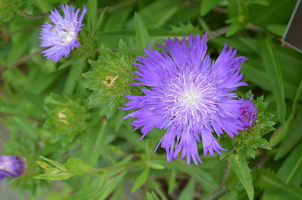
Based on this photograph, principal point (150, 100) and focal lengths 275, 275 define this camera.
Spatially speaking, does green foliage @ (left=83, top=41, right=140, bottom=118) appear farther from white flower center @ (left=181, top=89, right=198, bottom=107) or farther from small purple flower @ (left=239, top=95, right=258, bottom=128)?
small purple flower @ (left=239, top=95, right=258, bottom=128)

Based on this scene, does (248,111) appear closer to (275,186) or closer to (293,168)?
(275,186)

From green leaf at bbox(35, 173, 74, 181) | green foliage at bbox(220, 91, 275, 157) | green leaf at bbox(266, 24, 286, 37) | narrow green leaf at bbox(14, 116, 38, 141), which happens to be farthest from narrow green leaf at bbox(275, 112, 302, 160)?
narrow green leaf at bbox(14, 116, 38, 141)

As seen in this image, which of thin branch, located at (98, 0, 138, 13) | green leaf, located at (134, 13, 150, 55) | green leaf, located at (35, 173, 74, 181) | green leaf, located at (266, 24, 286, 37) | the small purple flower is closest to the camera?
the small purple flower

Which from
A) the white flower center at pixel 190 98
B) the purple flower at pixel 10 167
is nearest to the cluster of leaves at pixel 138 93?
the purple flower at pixel 10 167

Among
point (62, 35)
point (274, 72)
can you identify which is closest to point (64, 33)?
point (62, 35)

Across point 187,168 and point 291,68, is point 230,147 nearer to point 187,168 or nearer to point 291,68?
point 187,168

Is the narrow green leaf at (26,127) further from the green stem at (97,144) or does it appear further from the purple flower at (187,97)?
the purple flower at (187,97)

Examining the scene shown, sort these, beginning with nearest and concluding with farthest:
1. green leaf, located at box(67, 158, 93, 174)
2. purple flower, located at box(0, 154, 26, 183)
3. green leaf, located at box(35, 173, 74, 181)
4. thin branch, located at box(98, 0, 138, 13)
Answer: green leaf, located at box(35, 173, 74, 181) → green leaf, located at box(67, 158, 93, 174) → purple flower, located at box(0, 154, 26, 183) → thin branch, located at box(98, 0, 138, 13)
